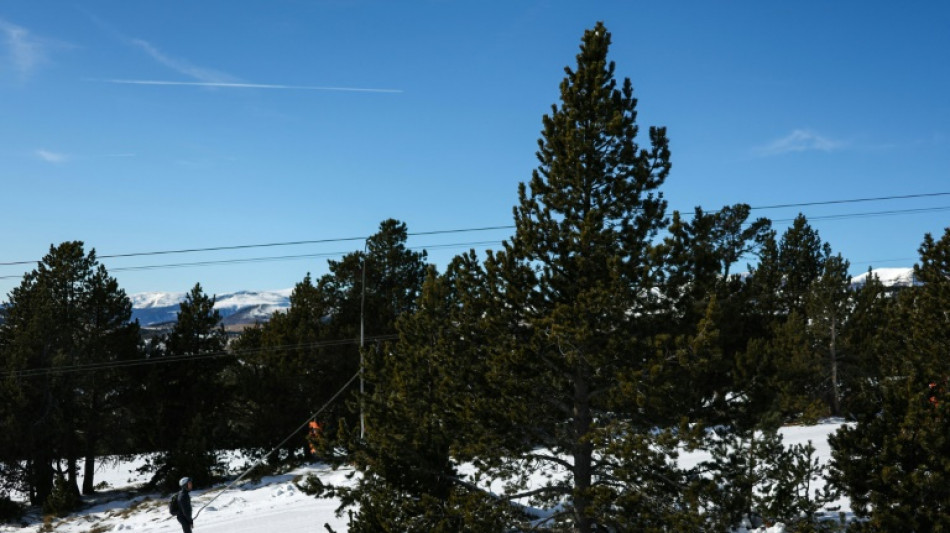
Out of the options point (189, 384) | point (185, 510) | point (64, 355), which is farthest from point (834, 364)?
point (64, 355)

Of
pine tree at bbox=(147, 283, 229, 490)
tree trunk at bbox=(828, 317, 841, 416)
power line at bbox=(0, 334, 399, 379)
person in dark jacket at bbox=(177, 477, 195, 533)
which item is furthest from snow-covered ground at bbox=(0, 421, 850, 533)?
power line at bbox=(0, 334, 399, 379)

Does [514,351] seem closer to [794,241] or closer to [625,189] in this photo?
[625,189]

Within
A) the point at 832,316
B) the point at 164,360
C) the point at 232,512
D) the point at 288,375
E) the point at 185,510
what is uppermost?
the point at 832,316

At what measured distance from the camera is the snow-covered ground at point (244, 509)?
75.2ft

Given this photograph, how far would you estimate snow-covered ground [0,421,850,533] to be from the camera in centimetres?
2292

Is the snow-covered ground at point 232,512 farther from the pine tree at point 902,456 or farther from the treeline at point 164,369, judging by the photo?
the pine tree at point 902,456

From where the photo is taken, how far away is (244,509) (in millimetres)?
25969

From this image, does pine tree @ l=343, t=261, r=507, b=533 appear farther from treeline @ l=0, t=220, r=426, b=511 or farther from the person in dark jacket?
treeline @ l=0, t=220, r=426, b=511

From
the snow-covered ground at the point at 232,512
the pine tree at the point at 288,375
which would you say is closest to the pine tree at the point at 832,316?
the pine tree at the point at 288,375

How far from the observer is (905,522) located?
1217 centimetres

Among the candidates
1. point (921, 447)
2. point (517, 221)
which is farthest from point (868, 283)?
point (517, 221)

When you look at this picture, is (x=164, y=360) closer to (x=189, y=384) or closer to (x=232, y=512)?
(x=189, y=384)

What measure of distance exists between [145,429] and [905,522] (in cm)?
3372

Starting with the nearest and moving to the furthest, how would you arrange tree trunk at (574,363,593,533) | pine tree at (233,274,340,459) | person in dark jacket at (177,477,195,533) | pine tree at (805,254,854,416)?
tree trunk at (574,363,593,533) → person in dark jacket at (177,477,195,533) → pine tree at (233,274,340,459) → pine tree at (805,254,854,416)
